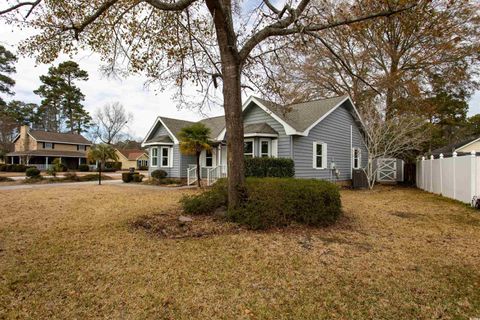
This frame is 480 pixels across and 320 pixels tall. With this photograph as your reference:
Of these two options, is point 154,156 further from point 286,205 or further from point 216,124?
point 286,205

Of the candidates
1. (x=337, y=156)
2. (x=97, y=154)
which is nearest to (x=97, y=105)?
(x=97, y=154)

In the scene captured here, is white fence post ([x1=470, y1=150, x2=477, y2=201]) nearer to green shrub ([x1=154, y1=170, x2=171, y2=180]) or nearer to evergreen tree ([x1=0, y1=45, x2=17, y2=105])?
green shrub ([x1=154, y1=170, x2=171, y2=180])

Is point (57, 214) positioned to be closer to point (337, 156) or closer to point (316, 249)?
point (316, 249)

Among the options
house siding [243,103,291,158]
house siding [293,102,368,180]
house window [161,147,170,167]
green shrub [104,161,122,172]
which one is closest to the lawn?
house siding [243,103,291,158]

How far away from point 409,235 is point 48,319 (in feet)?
20.4

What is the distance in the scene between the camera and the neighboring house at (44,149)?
36.1 meters

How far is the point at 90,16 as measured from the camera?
5.77 meters

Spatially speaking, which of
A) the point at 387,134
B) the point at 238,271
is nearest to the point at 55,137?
the point at 387,134

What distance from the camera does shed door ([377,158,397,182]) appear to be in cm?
1938

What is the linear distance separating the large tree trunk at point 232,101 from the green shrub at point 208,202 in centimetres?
51

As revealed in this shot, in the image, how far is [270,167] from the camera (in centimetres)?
1237

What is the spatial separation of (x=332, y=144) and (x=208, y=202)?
1100 centimetres

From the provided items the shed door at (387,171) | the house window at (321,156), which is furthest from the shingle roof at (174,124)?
the shed door at (387,171)

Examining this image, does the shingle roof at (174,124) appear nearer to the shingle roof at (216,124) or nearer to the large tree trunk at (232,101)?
the shingle roof at (216,124)
